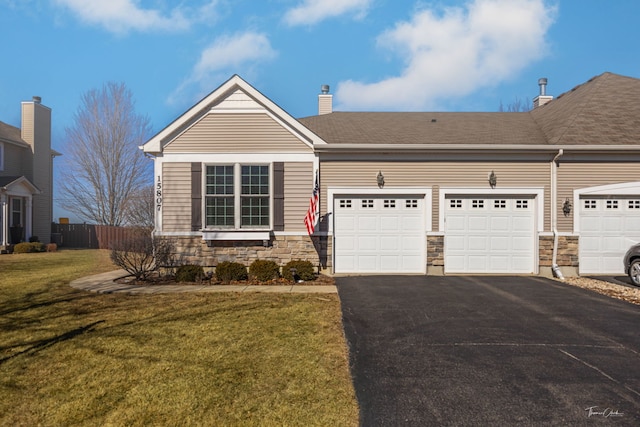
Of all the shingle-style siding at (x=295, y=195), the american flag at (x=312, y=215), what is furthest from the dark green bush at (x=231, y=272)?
the american flag at (x=312, y=215)

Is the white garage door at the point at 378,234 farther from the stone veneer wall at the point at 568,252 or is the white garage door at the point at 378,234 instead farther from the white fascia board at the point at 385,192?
the stone veneer wall at the point at 568,252

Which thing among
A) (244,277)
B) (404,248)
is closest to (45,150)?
(244,277)

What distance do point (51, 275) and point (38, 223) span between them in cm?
1397

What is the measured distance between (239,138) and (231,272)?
3.82 metres

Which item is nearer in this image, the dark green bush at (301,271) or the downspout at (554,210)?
the dark green bush at (301,271)

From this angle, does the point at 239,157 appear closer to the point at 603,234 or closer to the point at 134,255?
the point at 134,255

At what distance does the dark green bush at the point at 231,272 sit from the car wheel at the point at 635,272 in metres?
9.75

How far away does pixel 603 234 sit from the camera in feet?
35.5

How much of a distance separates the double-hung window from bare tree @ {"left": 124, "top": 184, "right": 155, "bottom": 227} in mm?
15605

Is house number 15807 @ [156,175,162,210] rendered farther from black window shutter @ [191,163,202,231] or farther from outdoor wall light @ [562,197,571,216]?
outdoor wall light @ [562,197,571,216]

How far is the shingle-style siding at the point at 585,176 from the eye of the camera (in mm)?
10680

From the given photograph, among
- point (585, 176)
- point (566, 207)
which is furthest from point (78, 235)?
point (585, 176)

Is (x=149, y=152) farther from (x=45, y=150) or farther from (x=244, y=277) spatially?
(x=45, y=150)

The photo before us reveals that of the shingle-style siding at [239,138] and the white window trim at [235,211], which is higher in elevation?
the shingle-style siding at [239,138]
